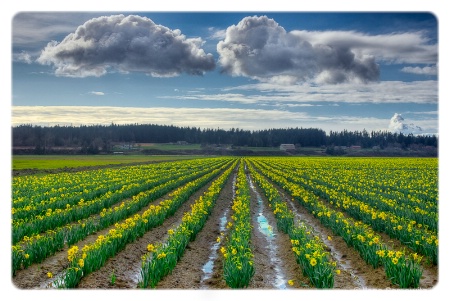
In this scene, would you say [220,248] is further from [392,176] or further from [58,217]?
[392,176]

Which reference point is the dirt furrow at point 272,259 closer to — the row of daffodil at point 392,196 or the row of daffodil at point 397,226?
the row of daffodil at point 397,226

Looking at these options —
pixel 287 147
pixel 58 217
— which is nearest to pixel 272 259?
pixel 287 147

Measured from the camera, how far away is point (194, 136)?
31.5 feet

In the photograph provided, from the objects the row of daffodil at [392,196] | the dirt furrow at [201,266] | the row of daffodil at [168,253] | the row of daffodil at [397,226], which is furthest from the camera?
the row of daffodil at [392,196]

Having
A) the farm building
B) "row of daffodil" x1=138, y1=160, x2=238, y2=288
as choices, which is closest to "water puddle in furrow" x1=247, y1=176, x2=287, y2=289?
"row of daffodil" x1=138, y1=160, x2=238, y2=288

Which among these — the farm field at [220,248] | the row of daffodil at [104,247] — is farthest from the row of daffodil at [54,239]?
the row of daffodil at [104,247]

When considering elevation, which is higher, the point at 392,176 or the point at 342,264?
the point at 392,176

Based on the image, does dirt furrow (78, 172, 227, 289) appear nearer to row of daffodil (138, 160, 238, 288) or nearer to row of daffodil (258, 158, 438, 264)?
row of daffodil (138, 160, 238, 288)

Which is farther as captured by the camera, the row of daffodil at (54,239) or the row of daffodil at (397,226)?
the row of daffodil at (397,226)

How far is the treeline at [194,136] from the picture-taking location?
29.2ft

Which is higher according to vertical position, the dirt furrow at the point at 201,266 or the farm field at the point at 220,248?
the farm field at the point at 220,248

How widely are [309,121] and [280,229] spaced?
3032 mm
